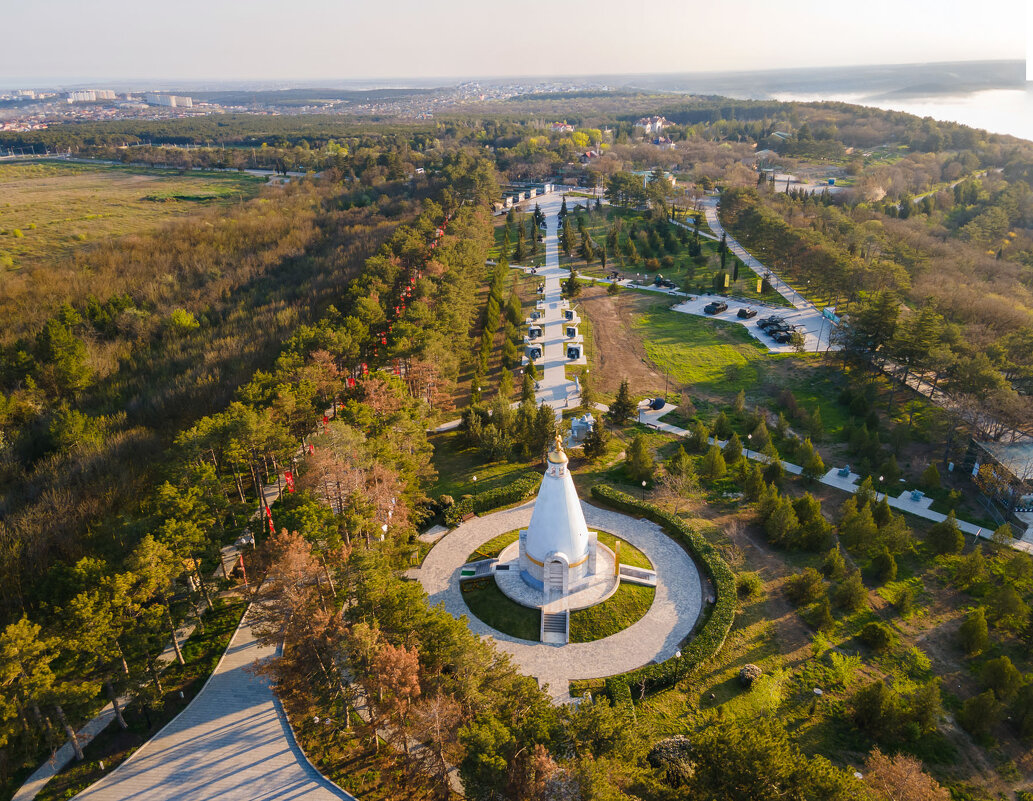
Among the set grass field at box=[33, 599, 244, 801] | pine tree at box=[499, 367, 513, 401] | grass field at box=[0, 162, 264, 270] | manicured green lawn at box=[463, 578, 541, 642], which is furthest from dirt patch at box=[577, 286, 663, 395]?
grass field at box=[0, 162, 264, 270]

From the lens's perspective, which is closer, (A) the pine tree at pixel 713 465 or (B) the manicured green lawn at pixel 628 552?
(B) the manicured green lawn at pixel 628 552

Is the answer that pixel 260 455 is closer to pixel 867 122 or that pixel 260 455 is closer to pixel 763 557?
pixel 763 557

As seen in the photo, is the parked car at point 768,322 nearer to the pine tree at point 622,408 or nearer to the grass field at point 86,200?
the pine tree at point 622,408

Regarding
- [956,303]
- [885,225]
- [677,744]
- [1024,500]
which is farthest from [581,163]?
[677,744]

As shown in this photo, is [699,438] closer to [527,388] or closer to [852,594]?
[527,388]

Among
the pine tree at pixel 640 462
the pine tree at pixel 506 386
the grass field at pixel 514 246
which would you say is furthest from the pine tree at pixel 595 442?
the grass field at pixel 514 246

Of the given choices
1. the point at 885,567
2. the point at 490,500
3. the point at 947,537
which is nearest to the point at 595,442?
the point at 490,500

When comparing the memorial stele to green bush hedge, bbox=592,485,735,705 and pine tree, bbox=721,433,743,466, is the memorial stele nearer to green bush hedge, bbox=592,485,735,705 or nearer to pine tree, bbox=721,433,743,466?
green bush hedge, bbox=592,485,735,705
